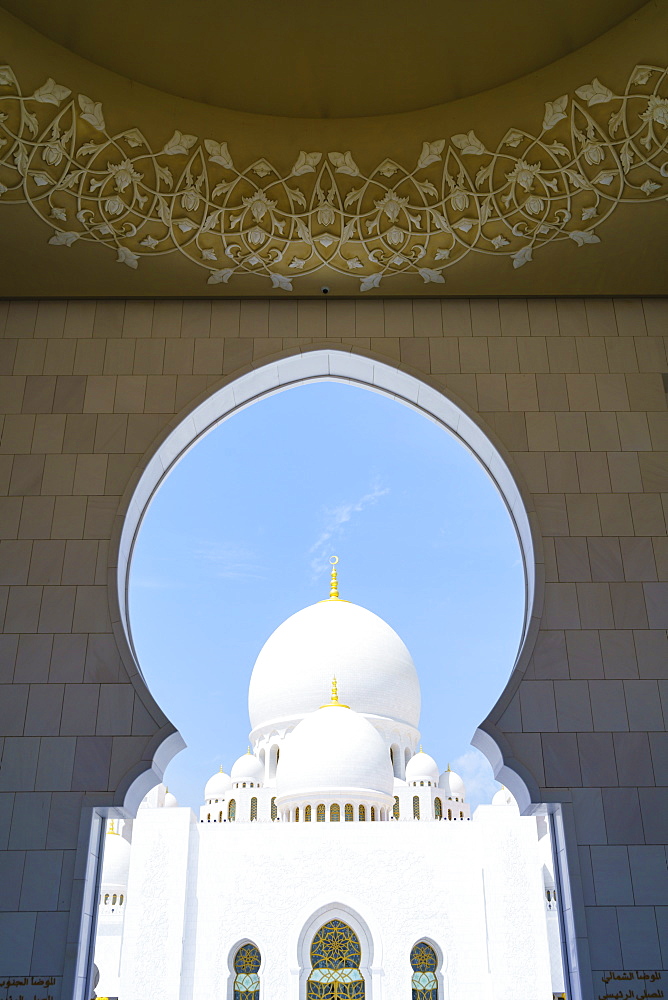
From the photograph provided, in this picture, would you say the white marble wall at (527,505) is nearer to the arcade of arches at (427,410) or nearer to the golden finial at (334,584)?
the arcade of arches at (427,410)

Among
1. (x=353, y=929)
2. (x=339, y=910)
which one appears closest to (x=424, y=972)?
(x=353, y=929)

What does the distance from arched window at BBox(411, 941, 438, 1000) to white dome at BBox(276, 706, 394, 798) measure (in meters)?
Answer: 2.85

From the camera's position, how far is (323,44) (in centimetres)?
330

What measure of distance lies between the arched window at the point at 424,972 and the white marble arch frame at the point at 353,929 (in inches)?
19.8

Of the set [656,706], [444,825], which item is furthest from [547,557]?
[444,825]

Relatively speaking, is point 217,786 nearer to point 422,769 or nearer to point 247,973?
point 422,769

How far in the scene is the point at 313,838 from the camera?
500 inches

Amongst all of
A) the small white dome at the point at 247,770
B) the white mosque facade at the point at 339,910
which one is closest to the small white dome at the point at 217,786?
the small white dome at the point at 247,770

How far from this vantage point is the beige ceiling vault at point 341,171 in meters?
3.25

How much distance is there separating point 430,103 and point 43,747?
2.93m

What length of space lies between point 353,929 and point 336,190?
38.1ft

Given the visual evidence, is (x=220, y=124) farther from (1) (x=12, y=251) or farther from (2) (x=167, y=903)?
(2) (x=167, y=903)

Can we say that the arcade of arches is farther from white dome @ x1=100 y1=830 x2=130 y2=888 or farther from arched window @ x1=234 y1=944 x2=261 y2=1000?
white dome @ x1=100 y1=830 x2=130 y2=888

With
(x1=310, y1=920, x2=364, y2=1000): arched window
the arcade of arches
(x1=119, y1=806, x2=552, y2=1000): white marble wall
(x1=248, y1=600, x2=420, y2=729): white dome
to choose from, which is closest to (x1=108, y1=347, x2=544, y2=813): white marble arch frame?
the arcade of arches
